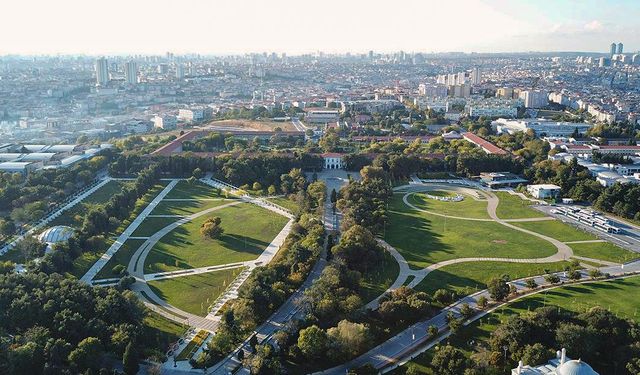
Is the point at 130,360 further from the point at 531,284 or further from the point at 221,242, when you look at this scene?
the point at 531,284

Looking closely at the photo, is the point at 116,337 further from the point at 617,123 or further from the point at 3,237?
the point at 617,123

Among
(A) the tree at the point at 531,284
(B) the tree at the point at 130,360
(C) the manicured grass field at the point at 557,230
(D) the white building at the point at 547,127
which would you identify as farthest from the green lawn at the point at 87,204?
(D) the white building at the point at 547,127

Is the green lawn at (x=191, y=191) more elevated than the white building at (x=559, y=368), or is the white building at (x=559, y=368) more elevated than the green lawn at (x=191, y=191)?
the white building at (x=559, y=368)

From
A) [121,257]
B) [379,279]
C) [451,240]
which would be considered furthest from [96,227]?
[451,240]

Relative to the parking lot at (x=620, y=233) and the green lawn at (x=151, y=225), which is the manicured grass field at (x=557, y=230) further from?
the green lawn at (x=151, y=225)

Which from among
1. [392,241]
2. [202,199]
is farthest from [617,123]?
[202,199]
